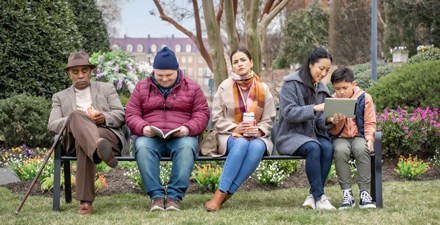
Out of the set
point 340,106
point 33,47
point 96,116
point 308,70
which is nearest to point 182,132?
point 96,116

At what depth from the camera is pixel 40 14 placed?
35.3 feet

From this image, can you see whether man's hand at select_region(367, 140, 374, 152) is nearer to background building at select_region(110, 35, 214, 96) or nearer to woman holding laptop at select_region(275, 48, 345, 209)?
woman holding laptop at select_region(275, 48, 345, 209)

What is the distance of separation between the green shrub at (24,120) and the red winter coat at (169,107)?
181 inches

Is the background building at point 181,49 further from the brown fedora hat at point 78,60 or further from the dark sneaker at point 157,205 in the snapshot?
the dark sneaker at point 157,205

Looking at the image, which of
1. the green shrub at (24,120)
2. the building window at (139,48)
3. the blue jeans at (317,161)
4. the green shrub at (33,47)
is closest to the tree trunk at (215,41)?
the green shrub at (33,47)

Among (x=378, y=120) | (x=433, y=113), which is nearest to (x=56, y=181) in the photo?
(x=378, y=120)

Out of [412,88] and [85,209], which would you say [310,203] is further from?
→ [412,88]

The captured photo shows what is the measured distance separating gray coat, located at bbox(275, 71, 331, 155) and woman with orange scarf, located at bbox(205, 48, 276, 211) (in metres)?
0.12

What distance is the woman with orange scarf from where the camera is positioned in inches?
Answer: 230

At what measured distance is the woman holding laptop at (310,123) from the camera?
19.3ft

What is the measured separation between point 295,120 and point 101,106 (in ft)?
5.30

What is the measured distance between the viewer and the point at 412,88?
373 inches

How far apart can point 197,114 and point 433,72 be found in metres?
4.48

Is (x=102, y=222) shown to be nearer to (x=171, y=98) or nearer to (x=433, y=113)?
(x=171, y=98)
